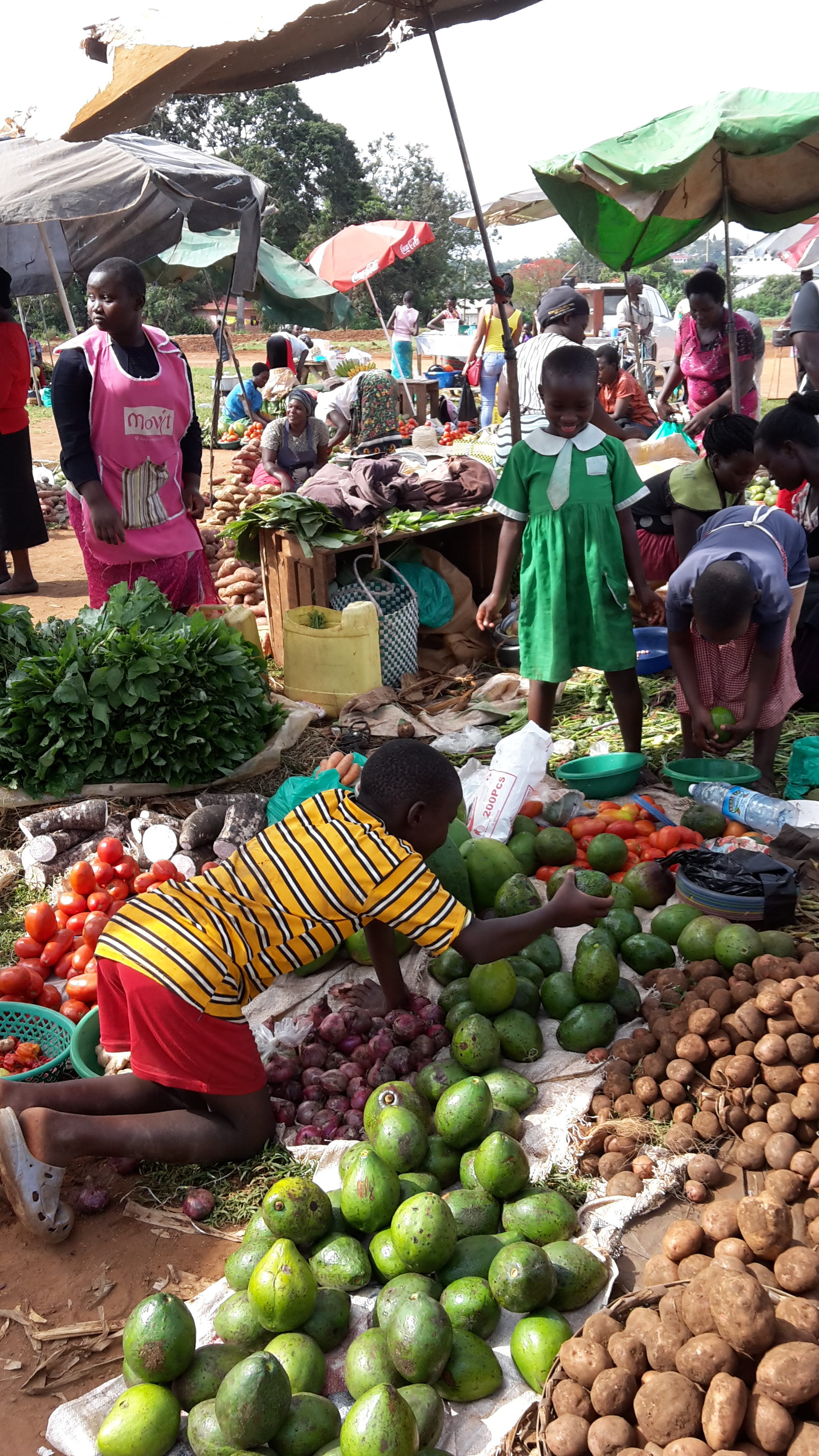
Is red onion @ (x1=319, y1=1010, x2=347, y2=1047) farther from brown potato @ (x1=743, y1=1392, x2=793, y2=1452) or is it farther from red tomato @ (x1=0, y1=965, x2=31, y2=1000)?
brown potato @ (x1=743, y1=1392, x2=793, y2=1452)

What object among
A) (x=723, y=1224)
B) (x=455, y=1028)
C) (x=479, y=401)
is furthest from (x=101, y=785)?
(x=479, y=401)

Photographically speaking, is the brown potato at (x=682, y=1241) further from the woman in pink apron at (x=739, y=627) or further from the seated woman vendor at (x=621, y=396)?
the seated woman vendor at (x=621, y=396)

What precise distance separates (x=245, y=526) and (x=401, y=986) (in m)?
4.11

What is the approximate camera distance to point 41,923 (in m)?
3.70

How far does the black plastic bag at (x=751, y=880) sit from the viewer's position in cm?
323

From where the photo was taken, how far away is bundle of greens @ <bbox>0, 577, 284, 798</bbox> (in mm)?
4473

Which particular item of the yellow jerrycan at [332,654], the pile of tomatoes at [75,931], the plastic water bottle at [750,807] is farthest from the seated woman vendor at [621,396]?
the pile of tomatoes at [75,931]

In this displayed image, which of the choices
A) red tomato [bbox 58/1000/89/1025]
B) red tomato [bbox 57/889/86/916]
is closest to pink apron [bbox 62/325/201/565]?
red tomato [bbox 57/889/86/916]

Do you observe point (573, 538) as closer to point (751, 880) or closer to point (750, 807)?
point (750, 807)

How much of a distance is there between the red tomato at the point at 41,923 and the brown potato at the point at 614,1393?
8.41ft

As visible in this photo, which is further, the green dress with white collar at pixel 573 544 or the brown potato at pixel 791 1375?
the green dress with white collar at pixel 573 544

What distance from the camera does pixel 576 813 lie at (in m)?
4.19

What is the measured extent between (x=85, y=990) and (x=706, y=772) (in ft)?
8.61

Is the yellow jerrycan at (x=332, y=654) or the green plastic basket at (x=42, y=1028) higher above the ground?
the yellow jerrycan at (x=332, y=654)
